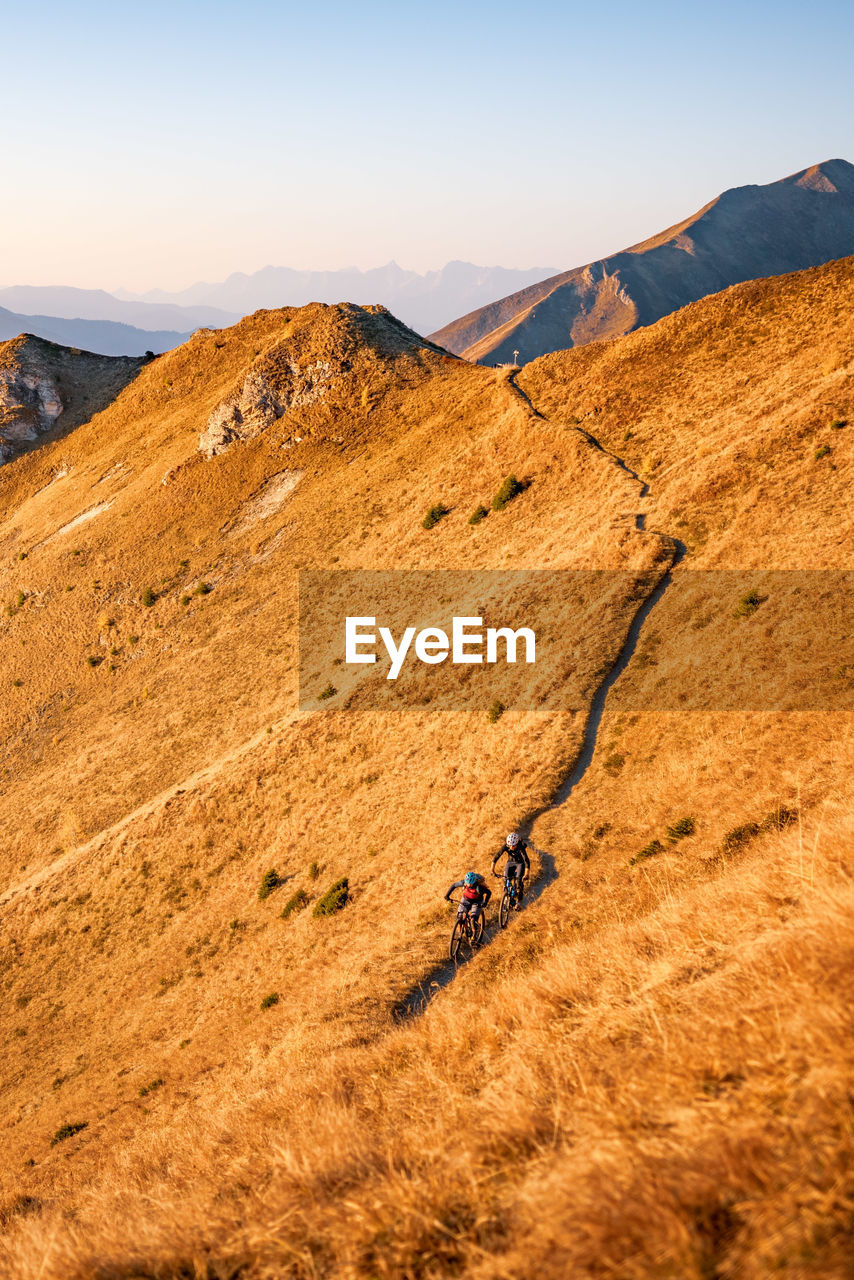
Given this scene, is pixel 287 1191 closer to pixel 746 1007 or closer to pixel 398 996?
pixel 746 1007

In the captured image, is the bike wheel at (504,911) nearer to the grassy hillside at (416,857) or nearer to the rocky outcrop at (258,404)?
the grassy hillside at (416,857)

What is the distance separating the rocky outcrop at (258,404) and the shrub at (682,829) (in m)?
62.4

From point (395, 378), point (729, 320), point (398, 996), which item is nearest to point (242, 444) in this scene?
point (395, 378)

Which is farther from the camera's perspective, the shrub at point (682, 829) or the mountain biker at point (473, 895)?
the shrub at point (682, 829)

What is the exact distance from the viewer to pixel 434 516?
4997 cm

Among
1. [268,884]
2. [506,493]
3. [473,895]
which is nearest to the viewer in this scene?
[473,895]

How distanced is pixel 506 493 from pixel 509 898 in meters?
Answer: 33.6

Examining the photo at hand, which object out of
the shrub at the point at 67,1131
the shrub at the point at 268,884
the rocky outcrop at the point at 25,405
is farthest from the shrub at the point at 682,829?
the rocky outcrop at the point at 25,405

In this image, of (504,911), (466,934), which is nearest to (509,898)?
(504,911)

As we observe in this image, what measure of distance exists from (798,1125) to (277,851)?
2909 cm

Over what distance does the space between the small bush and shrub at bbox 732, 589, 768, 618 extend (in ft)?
39.5

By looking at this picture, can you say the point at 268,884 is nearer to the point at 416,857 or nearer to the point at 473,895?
the point at 416,857

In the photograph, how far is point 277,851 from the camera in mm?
31250

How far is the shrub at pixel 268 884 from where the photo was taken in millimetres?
29058
